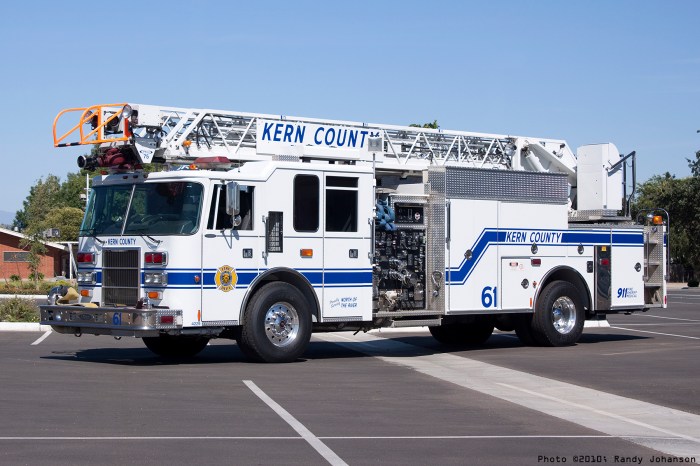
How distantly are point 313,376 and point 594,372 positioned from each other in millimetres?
4169

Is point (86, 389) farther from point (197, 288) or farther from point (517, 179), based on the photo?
point (517, 179)

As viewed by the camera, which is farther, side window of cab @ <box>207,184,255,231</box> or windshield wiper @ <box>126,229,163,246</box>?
side window of cab @ <box>207,184,255,231</box>

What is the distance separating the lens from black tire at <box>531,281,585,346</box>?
1864cm

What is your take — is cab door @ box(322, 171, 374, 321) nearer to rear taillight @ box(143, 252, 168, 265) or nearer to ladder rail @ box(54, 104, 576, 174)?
ladder rail @ box(54, 104, 576, 174)

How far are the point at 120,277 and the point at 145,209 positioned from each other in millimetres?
1058

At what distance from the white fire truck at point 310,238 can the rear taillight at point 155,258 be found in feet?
0.22

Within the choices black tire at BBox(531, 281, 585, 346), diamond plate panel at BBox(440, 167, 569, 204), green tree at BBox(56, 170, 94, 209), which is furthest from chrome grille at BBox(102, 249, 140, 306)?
green tree at BBox(56, 170, 94, 209)

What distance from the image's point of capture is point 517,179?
18.3 metres

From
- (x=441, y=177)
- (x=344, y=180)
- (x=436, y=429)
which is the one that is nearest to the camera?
(x=436, y=429)

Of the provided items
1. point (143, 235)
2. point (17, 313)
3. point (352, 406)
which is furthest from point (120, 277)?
point (17, 313)

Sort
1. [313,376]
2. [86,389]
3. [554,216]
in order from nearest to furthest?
[86,389] < [313,376] < [554,216]

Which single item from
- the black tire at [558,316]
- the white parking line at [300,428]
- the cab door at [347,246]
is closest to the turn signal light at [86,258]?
the cab door at [347,246]

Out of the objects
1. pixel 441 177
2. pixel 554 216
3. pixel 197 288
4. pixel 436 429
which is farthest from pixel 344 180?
pixel 436 429

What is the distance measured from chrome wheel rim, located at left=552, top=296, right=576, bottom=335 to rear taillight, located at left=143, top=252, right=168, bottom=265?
7.73 meters
